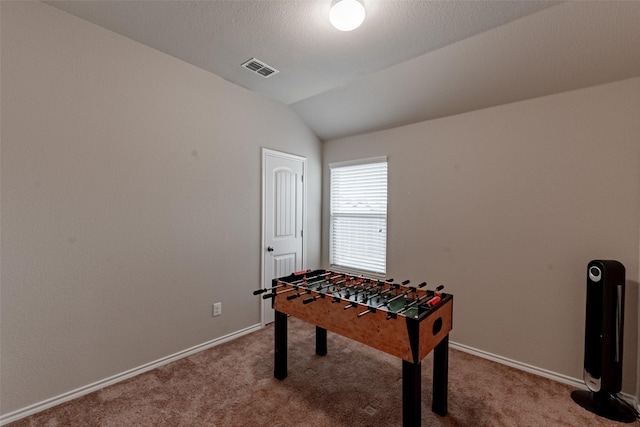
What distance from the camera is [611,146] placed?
2191mm

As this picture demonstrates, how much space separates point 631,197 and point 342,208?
2.83 meters

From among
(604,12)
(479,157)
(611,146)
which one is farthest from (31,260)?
(611,146)

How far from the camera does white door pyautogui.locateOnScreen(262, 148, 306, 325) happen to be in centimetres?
342

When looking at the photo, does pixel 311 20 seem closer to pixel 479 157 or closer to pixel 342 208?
pixel 479 157

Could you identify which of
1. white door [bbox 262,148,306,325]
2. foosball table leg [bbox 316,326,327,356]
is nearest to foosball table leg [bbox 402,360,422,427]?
foosball table leg [bbox 316,326,327,356]

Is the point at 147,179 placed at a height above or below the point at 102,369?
above

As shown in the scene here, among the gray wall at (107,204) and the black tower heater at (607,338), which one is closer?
the gray wall at (107,204)

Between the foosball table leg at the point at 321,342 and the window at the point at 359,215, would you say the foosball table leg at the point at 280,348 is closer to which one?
the foosball table leg at the point at 321,342

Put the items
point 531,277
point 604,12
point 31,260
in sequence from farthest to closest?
point 531,277, point 31,260, point 604,12

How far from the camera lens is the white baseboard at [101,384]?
6.11 feet

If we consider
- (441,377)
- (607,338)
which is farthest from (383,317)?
(607,338)

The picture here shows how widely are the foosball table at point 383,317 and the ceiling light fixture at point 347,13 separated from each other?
1822mm

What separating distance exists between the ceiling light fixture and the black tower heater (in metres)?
2.42

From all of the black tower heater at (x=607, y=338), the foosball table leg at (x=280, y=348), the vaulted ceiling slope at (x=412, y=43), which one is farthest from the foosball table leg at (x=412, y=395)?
the vaulted ceiling slope at (x=412, y=43)
